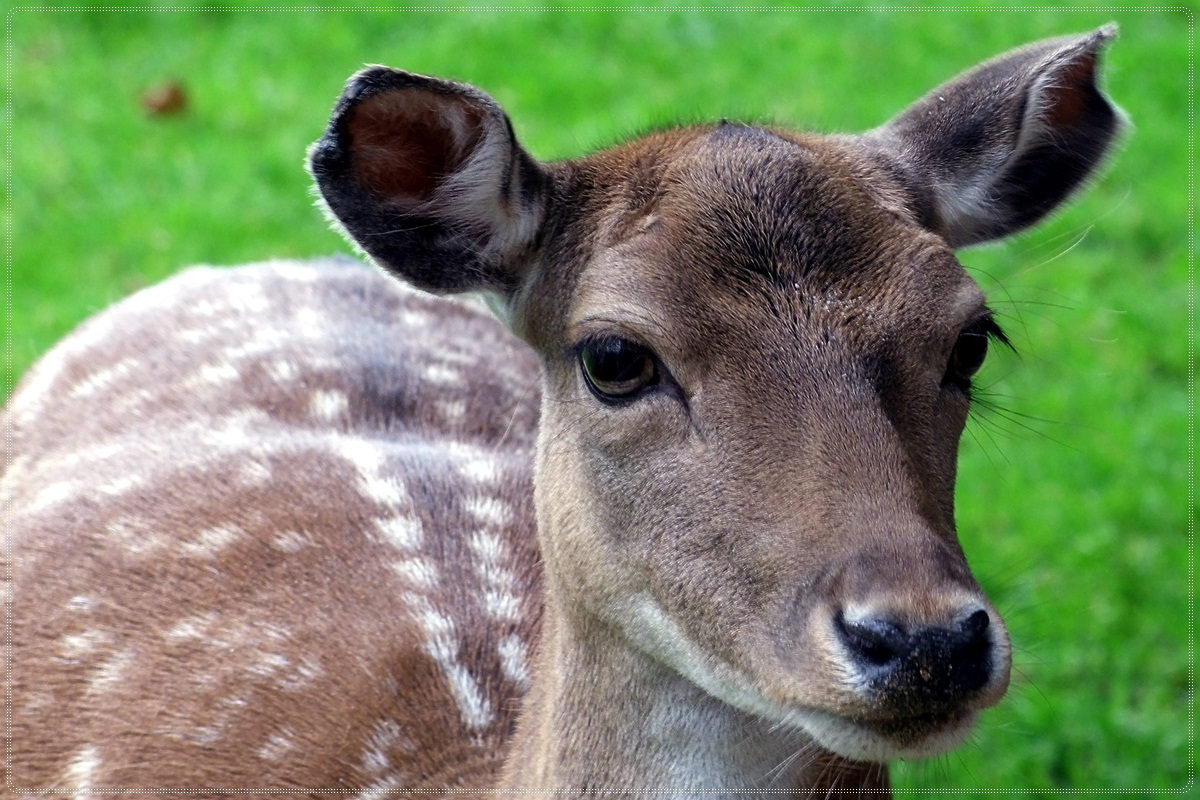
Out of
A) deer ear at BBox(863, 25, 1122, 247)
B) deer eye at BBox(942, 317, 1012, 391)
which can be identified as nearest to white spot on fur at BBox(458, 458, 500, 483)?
deer ear at BBox(863, 25, 1122, 247)

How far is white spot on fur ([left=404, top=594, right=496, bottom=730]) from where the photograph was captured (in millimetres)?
3670

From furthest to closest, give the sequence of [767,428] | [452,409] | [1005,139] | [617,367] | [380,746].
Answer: [452,409]
[380,746]
[1005,139]
[617,367]
[767,428]

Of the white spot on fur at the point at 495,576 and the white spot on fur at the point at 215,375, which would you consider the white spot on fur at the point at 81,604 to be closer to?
the white spot on fur at the point at 215,375

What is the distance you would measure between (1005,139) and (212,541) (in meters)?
2.13

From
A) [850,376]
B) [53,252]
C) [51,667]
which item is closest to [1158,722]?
[850,376]

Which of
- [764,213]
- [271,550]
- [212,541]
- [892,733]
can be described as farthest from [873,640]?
[212,541]

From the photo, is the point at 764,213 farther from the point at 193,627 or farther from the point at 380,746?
the point at 193,627

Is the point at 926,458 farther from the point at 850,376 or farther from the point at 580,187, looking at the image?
the point at 580,187

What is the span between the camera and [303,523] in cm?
405

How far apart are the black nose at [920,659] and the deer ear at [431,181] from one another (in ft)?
3.79

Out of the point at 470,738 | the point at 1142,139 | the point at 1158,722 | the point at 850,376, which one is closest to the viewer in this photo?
the point at 850,376

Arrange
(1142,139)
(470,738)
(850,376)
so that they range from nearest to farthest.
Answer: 1. (850,376)
2. (470,738)
3. (1142,139)

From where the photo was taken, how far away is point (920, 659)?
2.50m

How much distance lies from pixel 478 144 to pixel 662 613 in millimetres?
986
